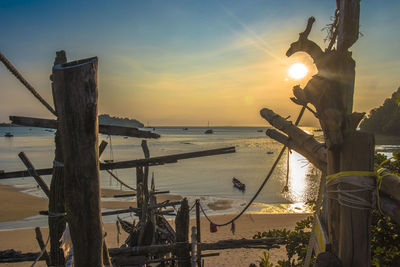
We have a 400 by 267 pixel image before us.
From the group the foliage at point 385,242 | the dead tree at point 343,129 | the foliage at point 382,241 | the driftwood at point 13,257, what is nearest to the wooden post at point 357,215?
the dead tree at point 343,129

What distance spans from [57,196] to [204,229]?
40.0ft

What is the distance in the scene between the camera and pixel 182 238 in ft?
18.2

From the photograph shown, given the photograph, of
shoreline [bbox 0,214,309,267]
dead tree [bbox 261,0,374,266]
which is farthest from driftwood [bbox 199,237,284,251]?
shoreline [bbox 0,214,309,267]

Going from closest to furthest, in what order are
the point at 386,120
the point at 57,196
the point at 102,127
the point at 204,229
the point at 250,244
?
the point at 102,127
the point at 57,196
the point at 250,244
the point at 204,229
the point at 386,120

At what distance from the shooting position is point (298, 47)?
2.25 meters

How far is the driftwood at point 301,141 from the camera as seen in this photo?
2.48m

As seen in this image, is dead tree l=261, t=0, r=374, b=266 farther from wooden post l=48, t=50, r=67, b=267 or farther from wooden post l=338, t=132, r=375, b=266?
wooden post l=48, t=50, r=67, b=267

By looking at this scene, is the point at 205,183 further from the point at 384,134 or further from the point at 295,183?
the point at 384,134

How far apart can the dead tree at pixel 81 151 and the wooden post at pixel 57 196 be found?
9.21ft

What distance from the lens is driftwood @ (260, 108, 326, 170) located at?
8.15 ft

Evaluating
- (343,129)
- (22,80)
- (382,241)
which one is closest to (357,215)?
(343,129)

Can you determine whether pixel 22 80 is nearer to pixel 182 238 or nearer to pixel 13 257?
pixel 13 257

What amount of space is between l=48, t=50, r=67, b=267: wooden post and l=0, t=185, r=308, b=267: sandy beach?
302 inches

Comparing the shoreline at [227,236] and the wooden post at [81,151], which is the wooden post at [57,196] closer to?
the wooden post at [81,151]
